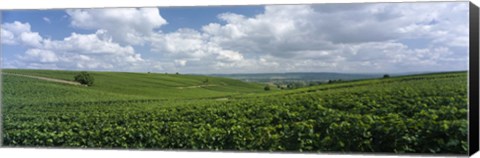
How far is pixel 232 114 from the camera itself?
9539mm

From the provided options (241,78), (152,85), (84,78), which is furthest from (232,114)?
(84,78)

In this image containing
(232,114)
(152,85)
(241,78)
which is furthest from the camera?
(152,85)

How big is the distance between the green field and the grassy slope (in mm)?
15

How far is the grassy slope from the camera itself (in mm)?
9812

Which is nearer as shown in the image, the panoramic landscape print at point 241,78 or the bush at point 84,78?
the panoramic landscape print at point 241,78

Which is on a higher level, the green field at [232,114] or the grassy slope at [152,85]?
the grassy slope at [152,85]

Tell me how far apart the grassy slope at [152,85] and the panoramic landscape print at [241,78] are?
0.06 feet

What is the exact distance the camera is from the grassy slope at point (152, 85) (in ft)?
32.2

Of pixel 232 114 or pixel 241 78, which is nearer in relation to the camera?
pixel 232 114

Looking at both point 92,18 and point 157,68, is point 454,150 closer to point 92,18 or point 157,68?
point 157,68

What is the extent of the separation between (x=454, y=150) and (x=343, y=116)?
1.45m

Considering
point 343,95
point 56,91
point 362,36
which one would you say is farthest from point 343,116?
point 56,91

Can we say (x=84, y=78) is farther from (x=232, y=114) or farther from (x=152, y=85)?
(x=232, y=114)

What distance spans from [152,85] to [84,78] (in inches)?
42.3
